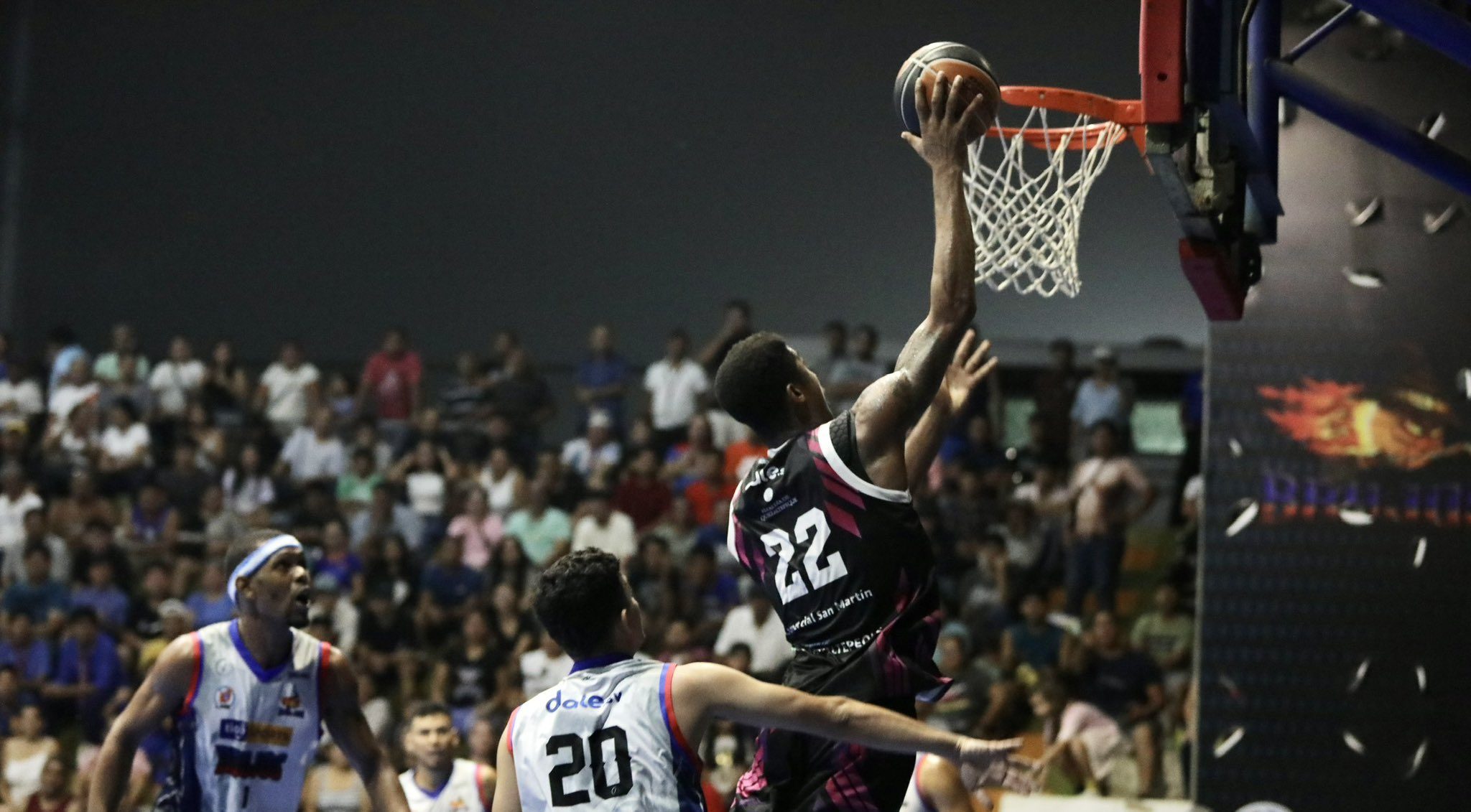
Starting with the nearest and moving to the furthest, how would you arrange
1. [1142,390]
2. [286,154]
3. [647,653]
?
[647,653]
[1142,390]
[286,154]

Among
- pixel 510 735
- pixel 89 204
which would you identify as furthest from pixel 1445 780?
pixel 89 204

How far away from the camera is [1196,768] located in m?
8.35

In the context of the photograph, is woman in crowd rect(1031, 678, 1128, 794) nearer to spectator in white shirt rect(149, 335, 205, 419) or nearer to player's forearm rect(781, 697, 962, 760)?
player's forearm rect(781, 697, 962, 760)

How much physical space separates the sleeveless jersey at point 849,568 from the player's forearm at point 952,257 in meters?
0.35

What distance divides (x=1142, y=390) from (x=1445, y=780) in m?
7.05

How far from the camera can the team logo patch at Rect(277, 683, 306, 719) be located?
6113 mm

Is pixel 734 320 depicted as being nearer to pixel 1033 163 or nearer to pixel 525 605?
pixel 525 605

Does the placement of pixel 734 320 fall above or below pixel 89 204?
below

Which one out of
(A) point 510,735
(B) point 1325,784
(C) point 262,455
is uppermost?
(C) point 262,455

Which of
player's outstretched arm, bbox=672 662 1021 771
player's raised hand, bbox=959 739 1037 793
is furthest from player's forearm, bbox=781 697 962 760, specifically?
player's raised hand, bbox=959 739 1037 793

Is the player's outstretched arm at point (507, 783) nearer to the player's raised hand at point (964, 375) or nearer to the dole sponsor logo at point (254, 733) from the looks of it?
the player's raised hand at point (964, 375)

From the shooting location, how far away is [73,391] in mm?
15961

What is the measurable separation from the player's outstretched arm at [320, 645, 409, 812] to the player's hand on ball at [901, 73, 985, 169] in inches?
117

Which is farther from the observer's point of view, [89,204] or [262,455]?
[89,204]
